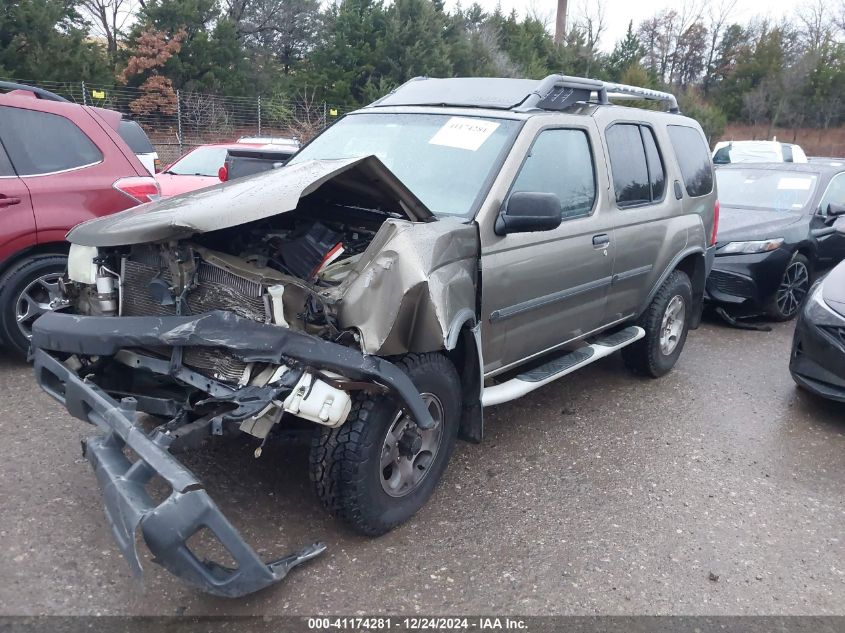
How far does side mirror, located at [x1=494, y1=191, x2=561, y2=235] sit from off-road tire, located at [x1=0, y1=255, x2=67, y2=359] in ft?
10.9

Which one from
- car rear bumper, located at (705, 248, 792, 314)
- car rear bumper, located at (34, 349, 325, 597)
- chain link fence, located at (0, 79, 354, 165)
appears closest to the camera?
car rear bumper, located at (34, 349, 325, 597)

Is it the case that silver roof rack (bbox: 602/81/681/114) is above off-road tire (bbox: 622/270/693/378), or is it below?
above

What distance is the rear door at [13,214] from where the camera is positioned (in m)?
4.75

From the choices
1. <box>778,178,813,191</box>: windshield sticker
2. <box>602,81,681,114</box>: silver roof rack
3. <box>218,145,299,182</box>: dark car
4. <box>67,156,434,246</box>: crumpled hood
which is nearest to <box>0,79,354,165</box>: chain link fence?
<box>778,178,813,191</box>: windshield sticker

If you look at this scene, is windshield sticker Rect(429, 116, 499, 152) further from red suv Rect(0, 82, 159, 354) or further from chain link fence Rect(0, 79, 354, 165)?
chain link fence Rect(0, 79, 354, 165)

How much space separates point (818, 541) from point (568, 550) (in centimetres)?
128

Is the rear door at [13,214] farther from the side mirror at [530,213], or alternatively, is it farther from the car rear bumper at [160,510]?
the side mirror at [530,213]

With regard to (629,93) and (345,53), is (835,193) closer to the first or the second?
(629,93)

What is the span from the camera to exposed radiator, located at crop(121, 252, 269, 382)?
287 cm

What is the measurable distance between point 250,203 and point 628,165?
2867 millimetres

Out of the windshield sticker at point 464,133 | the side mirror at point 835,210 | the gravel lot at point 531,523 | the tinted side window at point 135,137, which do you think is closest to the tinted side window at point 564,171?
the windshield sticker at point 464,133

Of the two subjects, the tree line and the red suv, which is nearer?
the red suv

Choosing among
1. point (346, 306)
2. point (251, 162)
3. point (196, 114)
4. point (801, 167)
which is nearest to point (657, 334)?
point (346, 306)

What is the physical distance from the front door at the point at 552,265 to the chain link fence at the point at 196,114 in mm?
16731
